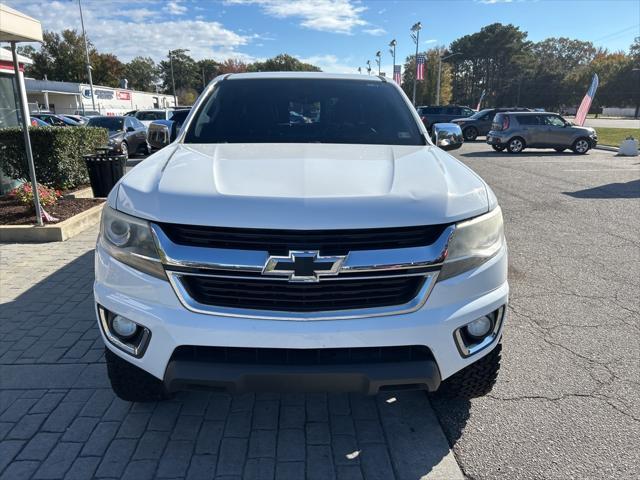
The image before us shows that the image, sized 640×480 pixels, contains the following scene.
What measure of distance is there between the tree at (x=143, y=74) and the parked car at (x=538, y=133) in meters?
102

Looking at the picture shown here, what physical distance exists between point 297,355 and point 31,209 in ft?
21.9

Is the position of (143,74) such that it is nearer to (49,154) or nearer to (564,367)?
(49,154)

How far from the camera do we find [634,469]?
2.40 metres

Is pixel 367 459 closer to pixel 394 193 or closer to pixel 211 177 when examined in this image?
pixel 394 193

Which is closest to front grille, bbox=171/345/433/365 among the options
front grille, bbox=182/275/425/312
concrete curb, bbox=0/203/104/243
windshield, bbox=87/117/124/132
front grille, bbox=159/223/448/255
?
front grille, bbox=182/275/425/312

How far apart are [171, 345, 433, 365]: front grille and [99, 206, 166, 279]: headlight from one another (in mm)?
381

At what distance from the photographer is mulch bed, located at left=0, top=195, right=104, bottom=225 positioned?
22.6 feet

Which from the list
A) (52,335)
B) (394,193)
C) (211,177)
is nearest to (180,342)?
(211,177)

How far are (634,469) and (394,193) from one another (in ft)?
6.15

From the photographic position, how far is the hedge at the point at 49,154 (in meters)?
8.09

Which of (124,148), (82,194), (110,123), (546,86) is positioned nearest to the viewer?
(82,194)

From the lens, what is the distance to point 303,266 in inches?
79.8

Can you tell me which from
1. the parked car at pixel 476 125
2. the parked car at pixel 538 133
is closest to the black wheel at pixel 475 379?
the parked car at pixel 538 133

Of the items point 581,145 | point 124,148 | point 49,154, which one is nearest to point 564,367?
point 49,154
